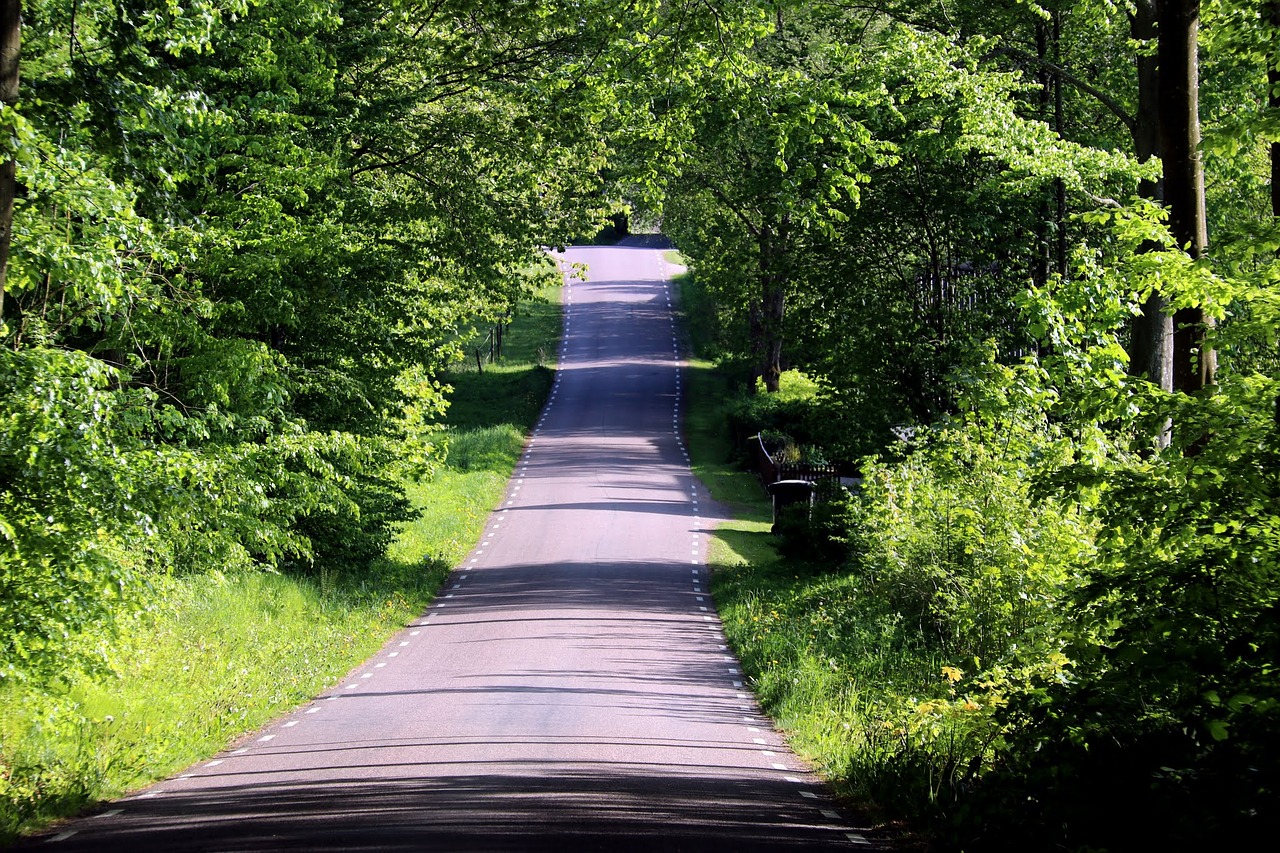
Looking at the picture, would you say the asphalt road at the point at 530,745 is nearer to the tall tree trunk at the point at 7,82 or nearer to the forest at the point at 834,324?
the forest at the point at 834,324

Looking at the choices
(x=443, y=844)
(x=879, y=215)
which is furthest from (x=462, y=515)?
(x=443, y=844)

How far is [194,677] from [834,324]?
13.2m

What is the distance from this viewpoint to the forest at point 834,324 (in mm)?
6801

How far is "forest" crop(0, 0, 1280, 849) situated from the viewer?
6801 mm

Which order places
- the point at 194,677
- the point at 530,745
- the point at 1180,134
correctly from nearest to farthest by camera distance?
the point at 1180,134
the point at 530,745
the point at 194,677

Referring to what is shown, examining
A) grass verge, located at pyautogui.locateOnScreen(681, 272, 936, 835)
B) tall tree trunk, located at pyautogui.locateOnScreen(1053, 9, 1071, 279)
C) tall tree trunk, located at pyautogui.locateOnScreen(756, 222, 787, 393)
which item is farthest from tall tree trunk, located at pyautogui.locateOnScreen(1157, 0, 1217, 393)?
tall tree trunk, located at pyautogui.locateOnScreen(756, 222, 787, 393)

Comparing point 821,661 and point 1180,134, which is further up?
point 1180,134

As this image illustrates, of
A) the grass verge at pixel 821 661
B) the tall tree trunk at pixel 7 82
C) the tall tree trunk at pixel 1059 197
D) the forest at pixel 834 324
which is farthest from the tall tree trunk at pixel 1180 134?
the tall tree trunk at pixel 1059 197

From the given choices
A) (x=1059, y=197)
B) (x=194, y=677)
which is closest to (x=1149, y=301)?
(x=1059, y=197)

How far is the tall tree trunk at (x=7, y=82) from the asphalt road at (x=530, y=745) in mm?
4048

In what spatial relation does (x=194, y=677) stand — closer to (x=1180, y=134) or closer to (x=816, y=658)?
(x=816, y=658)

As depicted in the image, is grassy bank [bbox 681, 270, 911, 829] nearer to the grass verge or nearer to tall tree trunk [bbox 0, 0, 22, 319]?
the grass verge

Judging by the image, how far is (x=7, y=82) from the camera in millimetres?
8422

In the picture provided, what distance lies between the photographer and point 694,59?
1145 cm
